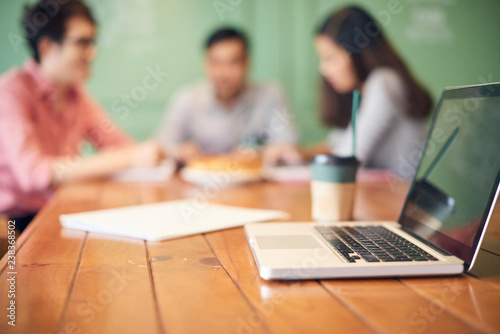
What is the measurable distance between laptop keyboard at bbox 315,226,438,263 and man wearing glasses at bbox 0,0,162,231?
1091 millimetres

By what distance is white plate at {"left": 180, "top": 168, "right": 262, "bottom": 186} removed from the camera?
1408 millimetres

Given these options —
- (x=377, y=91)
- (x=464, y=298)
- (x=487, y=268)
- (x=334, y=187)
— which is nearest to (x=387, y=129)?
(x=377, y=91)

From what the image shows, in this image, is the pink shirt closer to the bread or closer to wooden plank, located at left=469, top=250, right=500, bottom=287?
the bread

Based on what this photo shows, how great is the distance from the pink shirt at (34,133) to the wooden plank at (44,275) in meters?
0.63

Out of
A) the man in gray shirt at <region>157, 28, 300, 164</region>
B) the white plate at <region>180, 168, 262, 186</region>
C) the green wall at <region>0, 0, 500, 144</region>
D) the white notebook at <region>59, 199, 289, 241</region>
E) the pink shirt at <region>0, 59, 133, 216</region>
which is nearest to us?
the white notebook at <region>59, 199, 289, 241</region>

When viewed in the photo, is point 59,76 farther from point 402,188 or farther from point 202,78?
point 402,188

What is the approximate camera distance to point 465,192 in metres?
0.58

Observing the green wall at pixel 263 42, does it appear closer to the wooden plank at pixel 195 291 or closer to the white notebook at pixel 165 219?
the white notebook at pixel 165 219

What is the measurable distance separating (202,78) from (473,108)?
2696mm

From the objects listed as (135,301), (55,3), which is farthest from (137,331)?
(55,3)

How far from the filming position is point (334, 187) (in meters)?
0.84

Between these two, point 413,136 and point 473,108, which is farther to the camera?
point 413,136

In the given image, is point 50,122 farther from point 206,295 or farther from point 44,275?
point 206,295

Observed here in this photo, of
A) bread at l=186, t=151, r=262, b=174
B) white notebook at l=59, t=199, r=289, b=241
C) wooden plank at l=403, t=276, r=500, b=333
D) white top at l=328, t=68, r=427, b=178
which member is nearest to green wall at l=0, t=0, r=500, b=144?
white top at l=328, t=68, r=427, b=178
